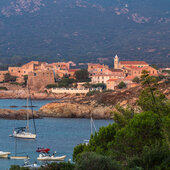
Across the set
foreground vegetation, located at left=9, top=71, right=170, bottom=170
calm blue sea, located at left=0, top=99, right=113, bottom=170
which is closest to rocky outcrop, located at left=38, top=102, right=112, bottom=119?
calm blue sea, located at left=0, top=99, right=113, bottom=170

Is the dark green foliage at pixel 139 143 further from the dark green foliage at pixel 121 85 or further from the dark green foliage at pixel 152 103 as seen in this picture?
the dark green foliage at pixel 121 85

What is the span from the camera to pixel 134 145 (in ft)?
59.7

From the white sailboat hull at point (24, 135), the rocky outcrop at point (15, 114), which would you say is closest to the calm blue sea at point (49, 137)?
the white sailboat hull at point (24, 135)

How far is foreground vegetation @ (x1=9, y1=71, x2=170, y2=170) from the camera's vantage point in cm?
1473

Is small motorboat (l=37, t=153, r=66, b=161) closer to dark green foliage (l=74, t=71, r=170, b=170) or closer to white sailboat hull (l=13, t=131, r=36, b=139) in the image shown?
dark green foliage (l=74, t=71, r=170, b=170)

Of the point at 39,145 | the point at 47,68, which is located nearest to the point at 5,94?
the point at 47,68

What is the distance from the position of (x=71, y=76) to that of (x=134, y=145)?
89699 millimetres

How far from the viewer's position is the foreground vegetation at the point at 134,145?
14.7 meters

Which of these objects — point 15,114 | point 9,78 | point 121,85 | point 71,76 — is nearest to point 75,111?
point 15,114

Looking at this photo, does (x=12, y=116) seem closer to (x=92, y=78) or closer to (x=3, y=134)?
(x=3, y=134)

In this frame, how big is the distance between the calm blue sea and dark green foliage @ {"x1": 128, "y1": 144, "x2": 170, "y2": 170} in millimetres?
11477

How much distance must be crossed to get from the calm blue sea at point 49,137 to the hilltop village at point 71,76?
36.9m

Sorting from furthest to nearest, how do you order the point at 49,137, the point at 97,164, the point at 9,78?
the point at 9,78
the point at 49,137
the point at 97,164

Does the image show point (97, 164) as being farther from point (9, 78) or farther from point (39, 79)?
point (9, 78)
